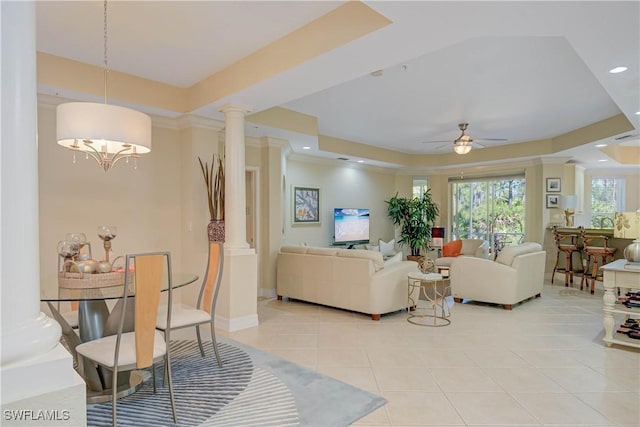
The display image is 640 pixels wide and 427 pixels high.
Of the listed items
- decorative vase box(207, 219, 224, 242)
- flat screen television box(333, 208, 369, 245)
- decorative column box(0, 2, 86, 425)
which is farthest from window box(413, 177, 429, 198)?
decorative column box(0, 2, 86, 425)

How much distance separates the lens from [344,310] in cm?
520

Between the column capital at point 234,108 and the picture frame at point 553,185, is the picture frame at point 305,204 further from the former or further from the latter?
the picture frame at point 553,185

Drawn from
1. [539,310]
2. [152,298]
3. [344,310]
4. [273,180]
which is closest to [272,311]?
[344,310]

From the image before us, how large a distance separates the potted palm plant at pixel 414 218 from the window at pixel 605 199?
4217mm

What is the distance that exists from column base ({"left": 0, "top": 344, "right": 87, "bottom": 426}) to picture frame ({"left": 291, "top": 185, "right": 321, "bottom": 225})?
611 cm

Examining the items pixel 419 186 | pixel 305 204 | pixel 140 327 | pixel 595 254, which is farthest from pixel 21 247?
pixel 419 186

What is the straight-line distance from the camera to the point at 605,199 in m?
9.88

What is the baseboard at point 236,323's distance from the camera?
14.1 ft

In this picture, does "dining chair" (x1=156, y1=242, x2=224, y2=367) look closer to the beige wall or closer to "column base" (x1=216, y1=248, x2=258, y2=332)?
"column base" (x1=216, y1=248, x2=258, y2=332)

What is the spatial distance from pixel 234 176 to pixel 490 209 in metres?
7.06

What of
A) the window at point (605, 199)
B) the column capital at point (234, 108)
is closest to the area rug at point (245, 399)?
the column capital at point (234, 108)

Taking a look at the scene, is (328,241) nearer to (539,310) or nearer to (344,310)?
(344,310)

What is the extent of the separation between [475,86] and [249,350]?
3.86 metres

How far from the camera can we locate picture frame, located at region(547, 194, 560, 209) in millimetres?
7980
